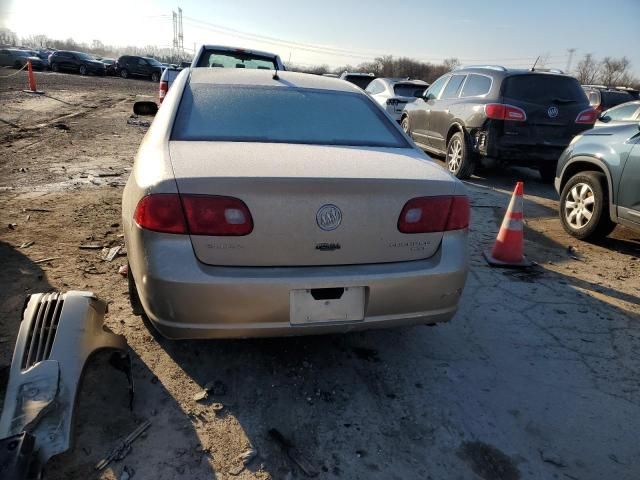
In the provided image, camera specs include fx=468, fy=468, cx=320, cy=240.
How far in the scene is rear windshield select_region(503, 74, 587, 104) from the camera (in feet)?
23.7

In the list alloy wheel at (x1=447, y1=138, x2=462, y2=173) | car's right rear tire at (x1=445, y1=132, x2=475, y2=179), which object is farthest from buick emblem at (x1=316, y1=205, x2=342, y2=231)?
alloy wheel at (x1=447, y1=138, x2=462, y2=173)

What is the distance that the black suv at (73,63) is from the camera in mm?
37625

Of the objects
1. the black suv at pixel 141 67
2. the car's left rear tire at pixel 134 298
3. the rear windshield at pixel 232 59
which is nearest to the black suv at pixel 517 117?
the rear windshield at pixel 232 59

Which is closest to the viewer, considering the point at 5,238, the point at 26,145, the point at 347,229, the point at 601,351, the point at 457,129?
the point at 347,229

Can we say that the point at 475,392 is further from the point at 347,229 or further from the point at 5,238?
the point at 5,238

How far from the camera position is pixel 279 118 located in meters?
2.85

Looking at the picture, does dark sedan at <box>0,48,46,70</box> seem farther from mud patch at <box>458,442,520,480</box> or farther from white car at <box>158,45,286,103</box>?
mud patch at <box>458,442,520,480</box>

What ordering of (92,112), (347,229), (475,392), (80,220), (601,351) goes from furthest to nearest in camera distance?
(92,112)
(80,220)
(601,351)
(475,392)
(347,229)

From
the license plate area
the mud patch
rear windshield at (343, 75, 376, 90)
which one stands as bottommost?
the mud patch

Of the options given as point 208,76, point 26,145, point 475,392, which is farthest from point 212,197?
point 26,145

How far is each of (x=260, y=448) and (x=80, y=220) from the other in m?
3.66

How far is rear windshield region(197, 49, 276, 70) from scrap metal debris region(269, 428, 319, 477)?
750 cm

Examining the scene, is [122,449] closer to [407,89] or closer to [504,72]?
[504,72]

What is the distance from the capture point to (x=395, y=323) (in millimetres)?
2430
